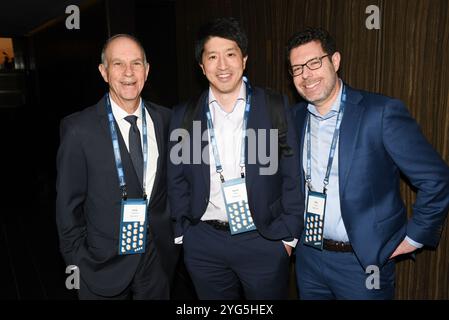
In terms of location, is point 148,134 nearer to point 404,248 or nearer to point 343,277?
point 343,277

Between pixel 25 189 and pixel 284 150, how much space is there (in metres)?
6.86

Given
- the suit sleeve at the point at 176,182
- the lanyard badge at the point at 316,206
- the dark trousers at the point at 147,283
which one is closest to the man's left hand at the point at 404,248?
the lanyard badge at the point at 316,206

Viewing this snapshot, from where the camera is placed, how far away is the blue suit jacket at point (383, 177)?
177cm

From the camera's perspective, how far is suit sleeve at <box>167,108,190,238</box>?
7.23ft

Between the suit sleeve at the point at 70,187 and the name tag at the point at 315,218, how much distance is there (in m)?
1.16

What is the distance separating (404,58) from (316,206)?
86 cm

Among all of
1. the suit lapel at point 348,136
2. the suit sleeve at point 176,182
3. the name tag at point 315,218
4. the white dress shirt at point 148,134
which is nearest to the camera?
the suit lapel at point 348,136

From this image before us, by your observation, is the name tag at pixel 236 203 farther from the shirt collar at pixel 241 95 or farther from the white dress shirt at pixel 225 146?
the shirt collar at pixel 241 95

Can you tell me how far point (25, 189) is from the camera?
24.8 ft

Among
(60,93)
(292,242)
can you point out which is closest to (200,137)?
(292,242)

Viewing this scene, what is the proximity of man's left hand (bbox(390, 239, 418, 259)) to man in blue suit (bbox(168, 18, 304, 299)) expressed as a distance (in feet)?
1.58

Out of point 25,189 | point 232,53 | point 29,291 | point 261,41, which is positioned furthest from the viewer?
point 25,189
